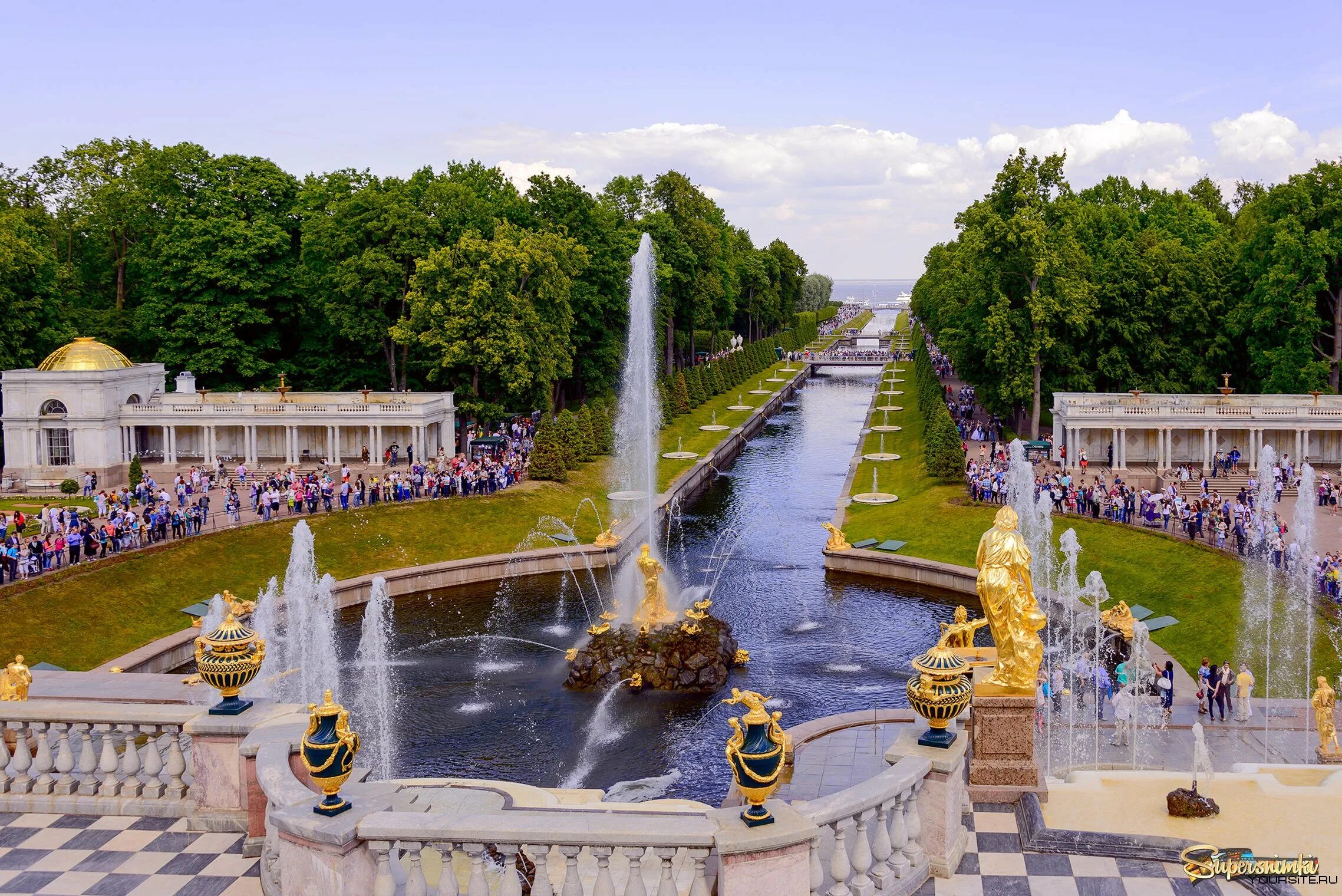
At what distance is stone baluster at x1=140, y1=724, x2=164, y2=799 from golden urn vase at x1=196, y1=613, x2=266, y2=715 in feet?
3.36

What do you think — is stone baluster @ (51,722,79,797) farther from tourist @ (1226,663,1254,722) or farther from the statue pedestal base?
tourist @ (1226,663,1254,722)

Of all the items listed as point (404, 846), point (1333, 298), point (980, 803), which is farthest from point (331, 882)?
point (1333, 298)

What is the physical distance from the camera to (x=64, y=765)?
15.3 meters

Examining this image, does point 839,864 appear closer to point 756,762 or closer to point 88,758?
point 756,762

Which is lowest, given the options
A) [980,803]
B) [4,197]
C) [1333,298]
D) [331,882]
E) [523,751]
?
[523,751]

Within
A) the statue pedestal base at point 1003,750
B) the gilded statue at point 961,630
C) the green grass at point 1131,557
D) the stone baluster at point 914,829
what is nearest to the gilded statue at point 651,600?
the green grass at point 1131,557

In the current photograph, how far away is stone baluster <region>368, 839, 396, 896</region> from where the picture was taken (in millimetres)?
11305

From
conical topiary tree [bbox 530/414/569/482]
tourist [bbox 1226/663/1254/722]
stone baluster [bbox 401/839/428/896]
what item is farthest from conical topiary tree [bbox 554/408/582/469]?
stone baluster [bbox 401/839/428/896]

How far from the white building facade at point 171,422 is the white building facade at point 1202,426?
113 feet

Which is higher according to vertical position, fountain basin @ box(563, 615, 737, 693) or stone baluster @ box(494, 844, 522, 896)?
stone baluster @ box(494, 844, 522, 896)

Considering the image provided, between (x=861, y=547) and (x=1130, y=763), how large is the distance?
1012 inches

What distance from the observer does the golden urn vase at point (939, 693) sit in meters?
13.4

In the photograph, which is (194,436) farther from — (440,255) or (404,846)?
(404,846)

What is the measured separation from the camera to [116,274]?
78875mm
